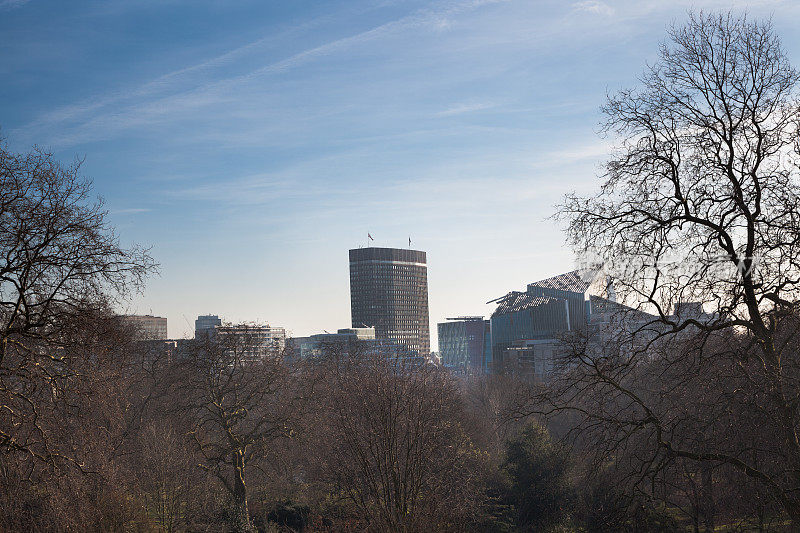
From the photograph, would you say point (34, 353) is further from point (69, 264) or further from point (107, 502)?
point (107, 502)

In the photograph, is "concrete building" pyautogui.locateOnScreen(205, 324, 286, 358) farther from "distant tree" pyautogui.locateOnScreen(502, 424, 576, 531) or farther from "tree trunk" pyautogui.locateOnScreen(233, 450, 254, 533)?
"distant tree" pyautogui.locateOnScreen(502, 424, 576, 531)

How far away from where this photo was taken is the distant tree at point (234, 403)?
27828 millimetres

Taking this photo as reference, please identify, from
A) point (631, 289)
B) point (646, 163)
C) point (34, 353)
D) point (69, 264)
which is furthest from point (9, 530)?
point (646, 163)

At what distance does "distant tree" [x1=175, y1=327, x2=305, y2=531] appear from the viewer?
2783cm

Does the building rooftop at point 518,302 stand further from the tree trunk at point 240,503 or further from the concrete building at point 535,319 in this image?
the tree trunk at point 240,503

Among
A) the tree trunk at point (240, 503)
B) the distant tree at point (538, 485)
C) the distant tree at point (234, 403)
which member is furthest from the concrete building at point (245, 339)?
the distant tree at point (538, 485)

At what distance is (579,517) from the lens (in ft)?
89.4

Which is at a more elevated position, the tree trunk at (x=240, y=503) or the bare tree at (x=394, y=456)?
the bare tree at (x=394, y=456)

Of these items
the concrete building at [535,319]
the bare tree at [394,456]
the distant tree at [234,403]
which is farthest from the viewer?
the concrete building at [535,319]

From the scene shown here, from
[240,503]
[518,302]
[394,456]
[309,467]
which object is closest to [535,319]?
[518,302]

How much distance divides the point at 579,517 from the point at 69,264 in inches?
918

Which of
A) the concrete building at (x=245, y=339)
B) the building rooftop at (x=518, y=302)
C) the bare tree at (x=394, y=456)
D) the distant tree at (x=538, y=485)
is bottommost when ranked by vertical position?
the distant tree at (x=538, y=485)

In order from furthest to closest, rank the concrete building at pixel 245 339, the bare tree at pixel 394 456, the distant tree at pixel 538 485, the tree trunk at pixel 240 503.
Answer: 1. the concrete building at pixel 245 339
2. the distant tree at pixel 538 485
3. the tree trunk at pixel 240 503
4. the bare tree at pixel 394 456

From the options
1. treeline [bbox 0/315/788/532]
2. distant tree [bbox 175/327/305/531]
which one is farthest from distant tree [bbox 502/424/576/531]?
distant tree [bbox 175/327/305/531]
